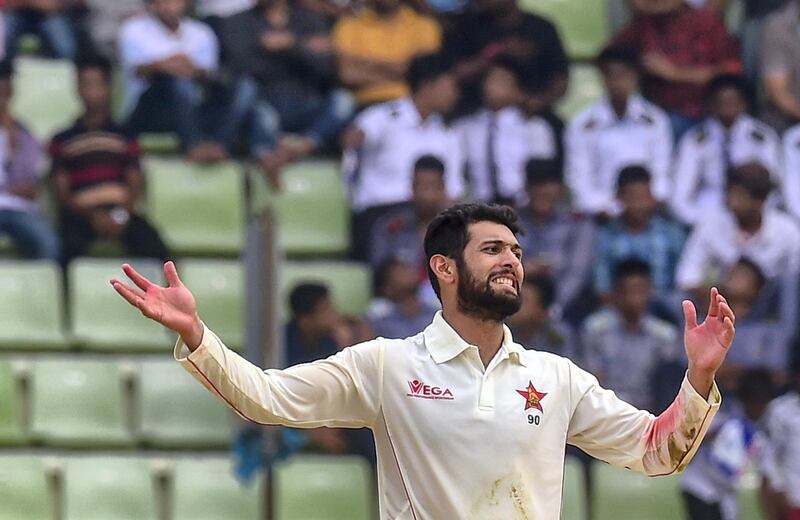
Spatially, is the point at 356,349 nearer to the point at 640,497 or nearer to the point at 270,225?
the point at 270,225

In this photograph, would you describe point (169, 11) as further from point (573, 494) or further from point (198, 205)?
point (573, 494)

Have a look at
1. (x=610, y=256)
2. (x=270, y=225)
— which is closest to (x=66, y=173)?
(x=270, y=225)

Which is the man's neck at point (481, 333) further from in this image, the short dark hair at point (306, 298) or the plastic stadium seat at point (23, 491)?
the plastic stadium seat at point (23, 491)

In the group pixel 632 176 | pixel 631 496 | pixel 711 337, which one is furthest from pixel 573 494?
pixel 711 337

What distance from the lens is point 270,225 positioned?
31.2 ft

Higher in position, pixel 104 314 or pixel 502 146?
pixel 502 146

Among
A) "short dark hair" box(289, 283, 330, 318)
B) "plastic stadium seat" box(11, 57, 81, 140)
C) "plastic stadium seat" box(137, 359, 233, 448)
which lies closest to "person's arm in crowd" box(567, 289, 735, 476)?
"short dark hair" box(289, 283, 330, 318)

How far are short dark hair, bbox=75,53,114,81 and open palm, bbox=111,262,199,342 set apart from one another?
20.1ft

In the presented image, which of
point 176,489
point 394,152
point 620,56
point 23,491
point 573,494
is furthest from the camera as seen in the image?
point 620,56

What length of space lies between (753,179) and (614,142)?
912 millimetres

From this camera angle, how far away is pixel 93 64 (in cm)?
1065

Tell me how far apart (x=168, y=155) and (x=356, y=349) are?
6.00 metres

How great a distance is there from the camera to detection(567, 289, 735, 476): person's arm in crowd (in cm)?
486

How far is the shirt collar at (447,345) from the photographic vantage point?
5.09 meters
